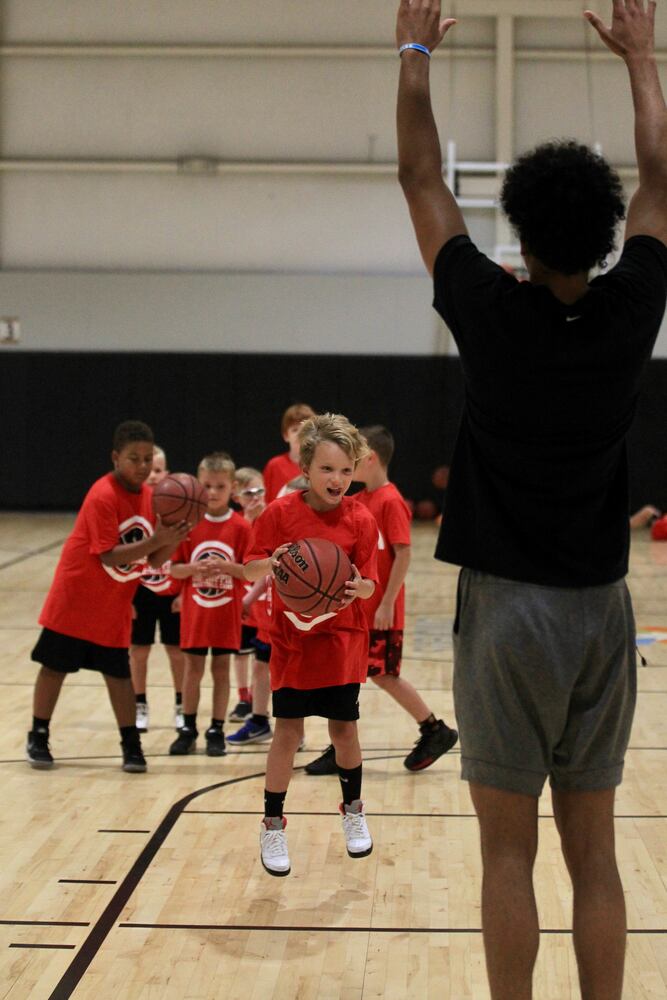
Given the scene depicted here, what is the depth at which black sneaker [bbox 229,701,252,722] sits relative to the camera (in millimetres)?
5853

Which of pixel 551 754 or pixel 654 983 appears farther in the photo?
pixel 654 983

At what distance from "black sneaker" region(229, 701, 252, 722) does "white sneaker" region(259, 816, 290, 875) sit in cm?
212

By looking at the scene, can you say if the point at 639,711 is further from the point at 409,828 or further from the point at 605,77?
the point at 605,77

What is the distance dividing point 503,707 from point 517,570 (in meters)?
0.23

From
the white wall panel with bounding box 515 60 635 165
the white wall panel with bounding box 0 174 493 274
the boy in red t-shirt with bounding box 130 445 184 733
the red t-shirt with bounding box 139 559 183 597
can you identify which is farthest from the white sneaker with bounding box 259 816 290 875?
the white wall panel with bounding box 515 60 635 165

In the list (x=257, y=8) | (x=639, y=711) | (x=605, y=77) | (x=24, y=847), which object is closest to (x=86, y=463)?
(x=257, y=8)

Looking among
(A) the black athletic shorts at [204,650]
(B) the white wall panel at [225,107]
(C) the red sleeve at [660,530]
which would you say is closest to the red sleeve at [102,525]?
(A) the black athletic shorts at [204,650]

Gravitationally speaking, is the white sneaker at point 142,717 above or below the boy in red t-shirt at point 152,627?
below

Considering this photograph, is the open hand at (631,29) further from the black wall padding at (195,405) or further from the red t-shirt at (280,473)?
the black wall padding at (195,405)

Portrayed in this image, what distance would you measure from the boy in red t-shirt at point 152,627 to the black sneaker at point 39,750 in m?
0.72

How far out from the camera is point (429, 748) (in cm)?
→ 500

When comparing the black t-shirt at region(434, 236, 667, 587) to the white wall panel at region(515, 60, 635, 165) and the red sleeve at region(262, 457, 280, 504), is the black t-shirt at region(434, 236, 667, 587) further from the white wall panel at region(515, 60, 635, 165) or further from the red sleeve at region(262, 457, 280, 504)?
the white wall panel at region(515, 60, 635, 165)

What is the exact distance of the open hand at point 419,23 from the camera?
7.13 feet

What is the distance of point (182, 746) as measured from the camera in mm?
5223
